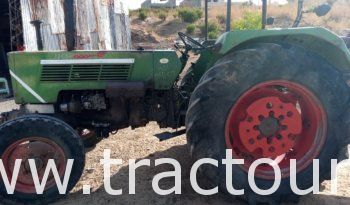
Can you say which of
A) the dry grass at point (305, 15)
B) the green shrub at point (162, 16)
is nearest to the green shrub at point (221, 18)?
the dry grass at point (305, 15)

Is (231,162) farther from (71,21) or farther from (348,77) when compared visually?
(71,21)

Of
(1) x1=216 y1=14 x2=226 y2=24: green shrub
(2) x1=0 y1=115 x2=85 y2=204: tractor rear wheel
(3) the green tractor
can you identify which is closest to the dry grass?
(1) x1=216 y1=14 x2=226 y2=24: green shrub

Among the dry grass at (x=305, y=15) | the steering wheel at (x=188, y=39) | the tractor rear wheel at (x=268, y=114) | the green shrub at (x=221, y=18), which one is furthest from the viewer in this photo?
the green shrub at (x=221, y=18)

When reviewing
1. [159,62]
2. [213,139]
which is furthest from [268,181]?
[159,62]

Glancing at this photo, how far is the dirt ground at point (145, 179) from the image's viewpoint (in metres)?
3.80

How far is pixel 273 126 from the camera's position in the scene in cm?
360

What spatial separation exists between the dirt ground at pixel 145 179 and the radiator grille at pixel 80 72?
3.67ft

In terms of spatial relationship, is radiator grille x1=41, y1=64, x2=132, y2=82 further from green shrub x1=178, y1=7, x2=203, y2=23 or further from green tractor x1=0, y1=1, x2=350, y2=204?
green shrub x1=178, y1=7, x2=203, y2=23

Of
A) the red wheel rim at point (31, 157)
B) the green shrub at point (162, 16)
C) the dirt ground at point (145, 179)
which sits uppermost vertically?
the green shrub at point (162, 16)

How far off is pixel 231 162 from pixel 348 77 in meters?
1.43

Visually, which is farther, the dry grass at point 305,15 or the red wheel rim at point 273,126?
the dry grass at point 305,15

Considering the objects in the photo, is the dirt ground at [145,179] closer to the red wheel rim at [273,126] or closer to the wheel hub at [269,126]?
the red wheel rim at [273,126]

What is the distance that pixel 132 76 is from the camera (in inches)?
165

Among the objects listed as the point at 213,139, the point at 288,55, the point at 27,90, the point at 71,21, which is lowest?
Result: the point at 213,139
